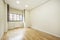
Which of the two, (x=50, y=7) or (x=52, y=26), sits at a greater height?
(x=50, y=7)

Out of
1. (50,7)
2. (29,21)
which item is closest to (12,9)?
(29,21)

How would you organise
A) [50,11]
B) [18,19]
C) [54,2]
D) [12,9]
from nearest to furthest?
[54,2] → [50,11] → [12,9] → [18,19]

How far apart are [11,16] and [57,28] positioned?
5.53 m

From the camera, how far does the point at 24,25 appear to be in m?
7.89

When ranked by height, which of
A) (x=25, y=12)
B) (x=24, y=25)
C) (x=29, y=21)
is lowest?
(x=24, y=25)

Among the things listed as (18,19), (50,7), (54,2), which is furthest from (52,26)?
(18,19)

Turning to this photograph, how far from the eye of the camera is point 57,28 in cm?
362

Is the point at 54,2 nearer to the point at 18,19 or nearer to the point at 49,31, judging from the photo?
the point at 49,31

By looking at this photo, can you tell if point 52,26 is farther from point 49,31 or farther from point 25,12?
point 25,12

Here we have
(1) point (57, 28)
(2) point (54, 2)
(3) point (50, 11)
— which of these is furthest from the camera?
(3) point (50, 11)

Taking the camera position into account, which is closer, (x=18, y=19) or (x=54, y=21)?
(x=54, y=21)

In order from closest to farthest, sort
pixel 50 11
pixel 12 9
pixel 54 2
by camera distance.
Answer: pixel 54 2, pixel 50 11, pixel 12 9

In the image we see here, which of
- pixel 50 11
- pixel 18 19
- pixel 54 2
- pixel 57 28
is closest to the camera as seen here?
pixel 57 28

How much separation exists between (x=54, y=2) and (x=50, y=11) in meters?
0.68
